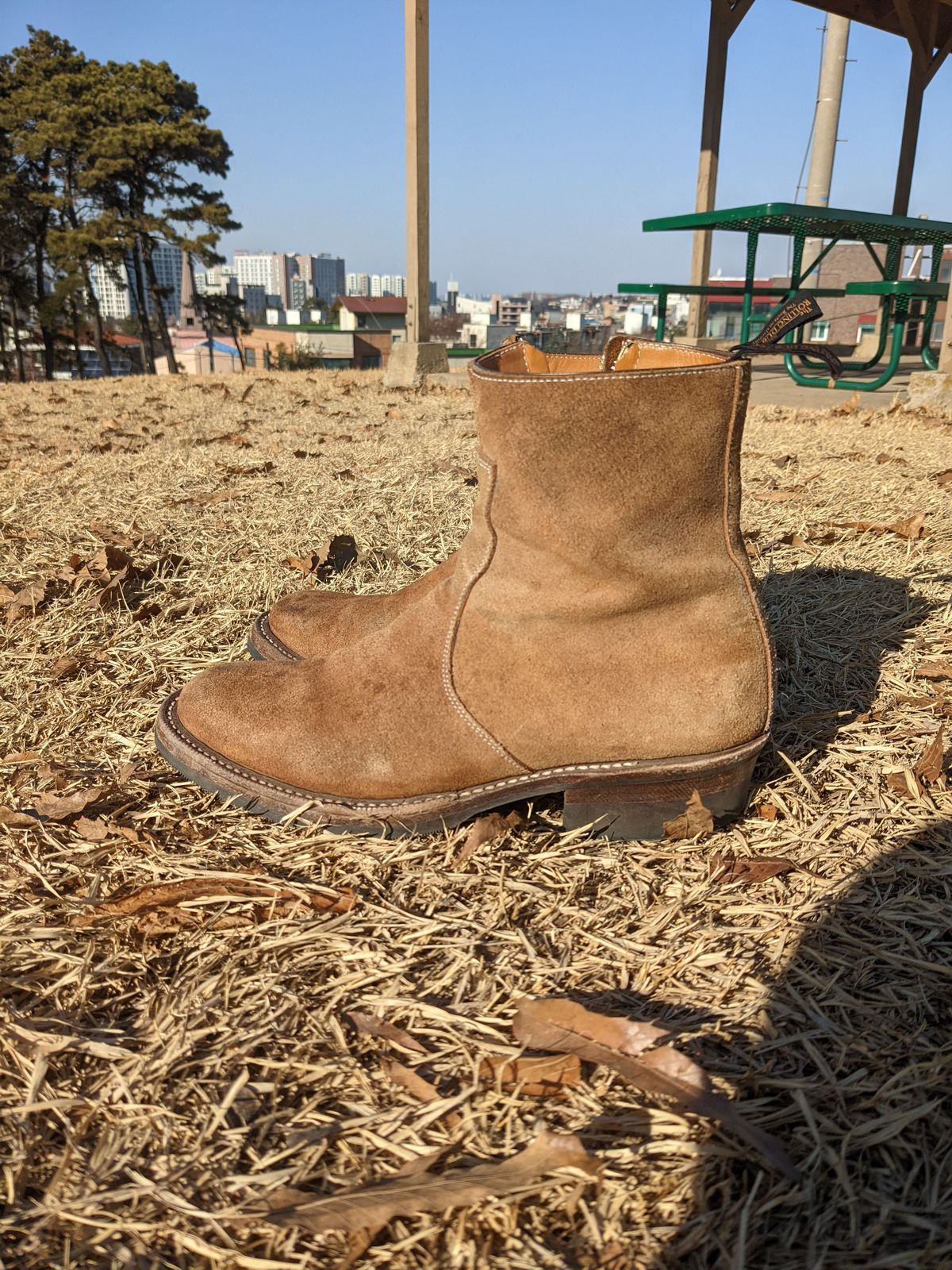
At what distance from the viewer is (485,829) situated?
125 centimetres

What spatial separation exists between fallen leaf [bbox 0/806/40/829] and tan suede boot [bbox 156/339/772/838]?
0.85 feet

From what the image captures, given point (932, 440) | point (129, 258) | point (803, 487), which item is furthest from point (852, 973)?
point (129, 258)

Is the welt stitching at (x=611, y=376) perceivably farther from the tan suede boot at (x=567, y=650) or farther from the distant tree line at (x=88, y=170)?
the distant tree line at (x=88, y=170)

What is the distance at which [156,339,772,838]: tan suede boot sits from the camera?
1.11 m

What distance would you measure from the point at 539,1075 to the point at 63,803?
0.86 meters

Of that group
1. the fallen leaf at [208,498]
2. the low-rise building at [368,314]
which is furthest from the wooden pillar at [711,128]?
the low-rise building at [368,314]

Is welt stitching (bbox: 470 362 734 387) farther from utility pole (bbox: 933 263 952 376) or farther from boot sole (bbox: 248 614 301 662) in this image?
utility pole (bbox: 933 263 952 376)

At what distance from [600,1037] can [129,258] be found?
3012 centimetres

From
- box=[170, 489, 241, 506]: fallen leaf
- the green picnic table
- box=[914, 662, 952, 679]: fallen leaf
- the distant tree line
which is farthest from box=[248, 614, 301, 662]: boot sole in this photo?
the distant tree line

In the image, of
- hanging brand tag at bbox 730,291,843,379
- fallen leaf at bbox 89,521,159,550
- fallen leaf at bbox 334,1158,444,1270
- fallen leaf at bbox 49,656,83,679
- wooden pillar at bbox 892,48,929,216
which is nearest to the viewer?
fallen leaf at bbox 334,1158,444,1270

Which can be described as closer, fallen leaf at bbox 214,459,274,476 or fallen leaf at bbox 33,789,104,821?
fallen leaf at bbox 33,789,104,821

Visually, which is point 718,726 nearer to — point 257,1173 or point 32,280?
point 257,1173

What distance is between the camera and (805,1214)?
700mm

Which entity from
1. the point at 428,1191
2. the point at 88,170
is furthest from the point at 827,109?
the point at 88,170
